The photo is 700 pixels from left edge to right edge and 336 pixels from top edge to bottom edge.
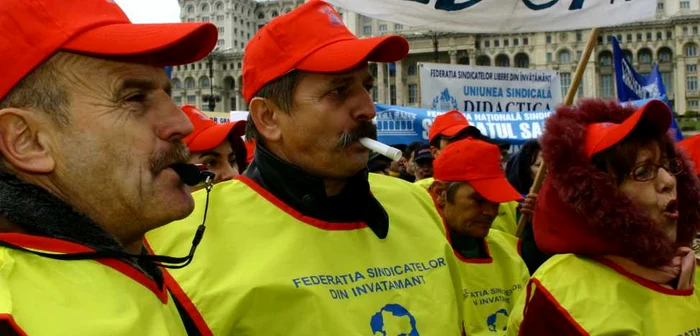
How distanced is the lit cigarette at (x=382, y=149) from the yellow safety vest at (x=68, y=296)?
3.04 ft

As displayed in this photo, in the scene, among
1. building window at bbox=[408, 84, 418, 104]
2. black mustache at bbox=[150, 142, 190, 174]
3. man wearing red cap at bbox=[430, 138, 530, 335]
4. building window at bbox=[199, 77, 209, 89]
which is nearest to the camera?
black mustache at bbox=[150, 142, 190, 174]

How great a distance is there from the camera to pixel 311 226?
2256 mm

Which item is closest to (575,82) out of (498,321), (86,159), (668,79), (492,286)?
(492,286)

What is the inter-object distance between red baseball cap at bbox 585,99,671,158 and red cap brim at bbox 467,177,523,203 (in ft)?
3.67

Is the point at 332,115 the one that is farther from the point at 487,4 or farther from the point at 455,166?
the point at 487,4

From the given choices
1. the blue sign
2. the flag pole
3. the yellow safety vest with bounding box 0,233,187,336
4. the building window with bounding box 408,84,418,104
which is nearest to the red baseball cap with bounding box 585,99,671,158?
the flag pole

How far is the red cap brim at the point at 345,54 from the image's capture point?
217 centimetres

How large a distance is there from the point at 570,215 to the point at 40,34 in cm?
183

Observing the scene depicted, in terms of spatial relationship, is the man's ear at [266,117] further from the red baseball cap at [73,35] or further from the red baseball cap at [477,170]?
the red baseball cap at [477,170]

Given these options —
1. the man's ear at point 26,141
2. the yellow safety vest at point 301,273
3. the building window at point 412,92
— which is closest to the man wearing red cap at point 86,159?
the man's ear at point 26,141

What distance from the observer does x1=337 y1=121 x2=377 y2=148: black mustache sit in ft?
7.34

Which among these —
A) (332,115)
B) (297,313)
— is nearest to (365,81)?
(332,115)

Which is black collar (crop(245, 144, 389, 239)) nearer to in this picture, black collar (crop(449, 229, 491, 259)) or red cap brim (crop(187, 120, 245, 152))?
black collar (crop(449, 229, 491, 259))

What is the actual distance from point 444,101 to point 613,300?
27.5ft
